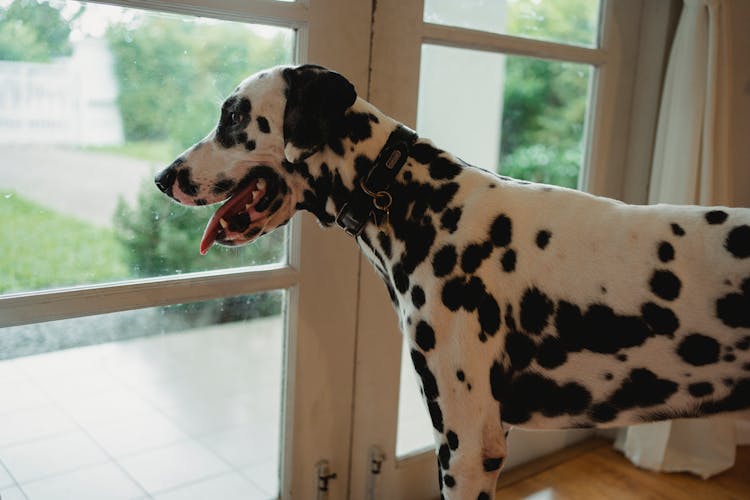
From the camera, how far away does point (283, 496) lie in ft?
7.19

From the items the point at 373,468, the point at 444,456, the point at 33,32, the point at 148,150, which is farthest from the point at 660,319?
the point at 33,32

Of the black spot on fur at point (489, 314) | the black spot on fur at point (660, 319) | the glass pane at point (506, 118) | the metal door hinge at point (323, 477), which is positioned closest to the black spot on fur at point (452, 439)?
the black spot on fur at point (489, 314)

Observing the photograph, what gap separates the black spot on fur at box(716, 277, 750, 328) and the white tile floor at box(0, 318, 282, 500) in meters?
1.22

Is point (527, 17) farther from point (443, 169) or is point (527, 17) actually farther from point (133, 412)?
point (133, 412)

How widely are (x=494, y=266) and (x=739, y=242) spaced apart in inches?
18.8

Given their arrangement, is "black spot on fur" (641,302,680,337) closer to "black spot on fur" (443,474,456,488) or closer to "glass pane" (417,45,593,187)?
"black spot on fur" (443,474,456,488)

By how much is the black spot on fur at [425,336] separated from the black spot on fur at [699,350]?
1.62 ft

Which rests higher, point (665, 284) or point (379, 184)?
point (379, 184)

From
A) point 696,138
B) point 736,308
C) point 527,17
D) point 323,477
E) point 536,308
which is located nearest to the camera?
point 736,308

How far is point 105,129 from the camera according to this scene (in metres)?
1.83

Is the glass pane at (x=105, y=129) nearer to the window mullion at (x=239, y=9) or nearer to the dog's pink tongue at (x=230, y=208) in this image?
the window mullion at (x=239, y=9)

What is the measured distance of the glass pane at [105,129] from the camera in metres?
1.63

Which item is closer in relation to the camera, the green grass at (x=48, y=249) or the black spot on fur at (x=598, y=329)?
the black spot on fur at (x=598, y=329)

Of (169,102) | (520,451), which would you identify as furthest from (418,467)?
(169,102)
